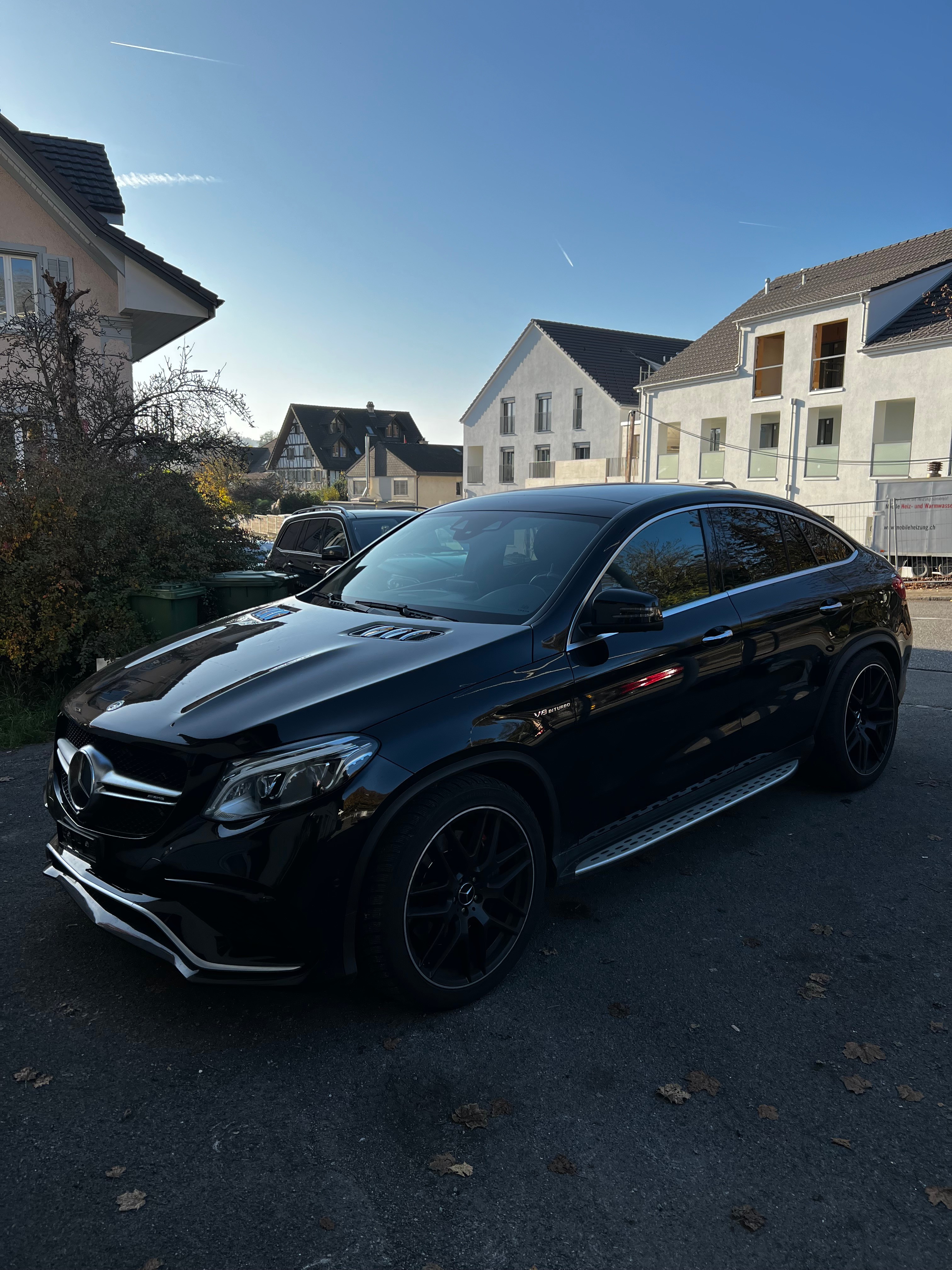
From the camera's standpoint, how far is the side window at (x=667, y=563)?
374cm

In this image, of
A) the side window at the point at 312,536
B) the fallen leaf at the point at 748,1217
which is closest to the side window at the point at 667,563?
the fallen leaf at the point at 748,1217

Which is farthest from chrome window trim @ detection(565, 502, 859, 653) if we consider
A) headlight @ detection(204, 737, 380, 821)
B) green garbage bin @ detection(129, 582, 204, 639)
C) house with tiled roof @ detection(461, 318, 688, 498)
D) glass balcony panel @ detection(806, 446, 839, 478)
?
house with tiled roof @ detection(461, 318, 688, 498)

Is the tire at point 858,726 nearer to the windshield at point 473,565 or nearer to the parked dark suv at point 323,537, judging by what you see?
the windshield at point 473,565

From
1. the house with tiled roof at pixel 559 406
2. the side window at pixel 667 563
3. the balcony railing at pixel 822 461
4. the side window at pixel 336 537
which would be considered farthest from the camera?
the house with tiled roof at pixel 559 406

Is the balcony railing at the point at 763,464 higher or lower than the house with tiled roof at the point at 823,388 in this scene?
lower

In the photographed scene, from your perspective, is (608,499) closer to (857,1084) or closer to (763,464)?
(857,1084)

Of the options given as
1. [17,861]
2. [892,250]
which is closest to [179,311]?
[17,861]

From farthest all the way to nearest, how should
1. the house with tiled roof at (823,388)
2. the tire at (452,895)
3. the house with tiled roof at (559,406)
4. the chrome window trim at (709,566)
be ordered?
the house with tiled roof at (559,406) → the house with tiled roof at (823,388) → the chrome window trim at (709,566) → the tire at (452,895)

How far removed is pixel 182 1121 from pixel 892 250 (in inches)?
1228

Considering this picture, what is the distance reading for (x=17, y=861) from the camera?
4277mm

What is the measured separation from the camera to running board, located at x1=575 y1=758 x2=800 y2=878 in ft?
11.5

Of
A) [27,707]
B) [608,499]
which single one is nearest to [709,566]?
[608,499]

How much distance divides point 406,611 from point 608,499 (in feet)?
3.64

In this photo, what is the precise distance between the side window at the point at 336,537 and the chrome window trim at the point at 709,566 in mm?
5219
